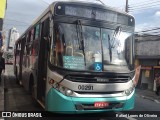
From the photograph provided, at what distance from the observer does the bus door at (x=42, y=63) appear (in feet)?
28.5

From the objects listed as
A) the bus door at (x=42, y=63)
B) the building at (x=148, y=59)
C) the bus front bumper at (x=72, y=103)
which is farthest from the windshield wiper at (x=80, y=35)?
the building at (x=148, y=59)

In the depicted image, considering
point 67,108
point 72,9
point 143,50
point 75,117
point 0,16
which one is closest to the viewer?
point 67,108

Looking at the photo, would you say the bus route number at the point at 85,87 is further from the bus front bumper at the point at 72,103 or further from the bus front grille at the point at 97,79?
the bus front bumper at the point at 72,103

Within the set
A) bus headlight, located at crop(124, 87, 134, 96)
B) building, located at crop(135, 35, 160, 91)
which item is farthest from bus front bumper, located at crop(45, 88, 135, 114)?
building, located at crop(135, 35, 160, 91)

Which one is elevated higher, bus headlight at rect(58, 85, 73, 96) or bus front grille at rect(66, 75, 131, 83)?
bus front grille at rect(66, 75, 131, 83)

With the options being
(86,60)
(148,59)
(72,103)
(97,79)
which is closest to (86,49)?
(86,60)

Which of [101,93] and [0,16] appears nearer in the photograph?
[101,93]

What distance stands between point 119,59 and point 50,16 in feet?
7.32

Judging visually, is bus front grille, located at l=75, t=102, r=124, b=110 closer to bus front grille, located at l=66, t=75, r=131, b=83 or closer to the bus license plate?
the bus license plate

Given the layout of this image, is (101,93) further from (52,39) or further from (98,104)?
(52,39)

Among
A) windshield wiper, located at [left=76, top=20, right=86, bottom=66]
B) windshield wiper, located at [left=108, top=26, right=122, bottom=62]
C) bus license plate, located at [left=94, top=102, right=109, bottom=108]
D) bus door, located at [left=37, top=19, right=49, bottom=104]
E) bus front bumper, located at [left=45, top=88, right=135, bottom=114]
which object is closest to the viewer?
bus front bumper, located at [left=45, top=88, right=135, bottom=114]

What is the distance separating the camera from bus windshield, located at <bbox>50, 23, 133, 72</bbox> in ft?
25.9

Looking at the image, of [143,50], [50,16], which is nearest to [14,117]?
[50,16]

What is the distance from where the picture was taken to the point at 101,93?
26.3 feet
